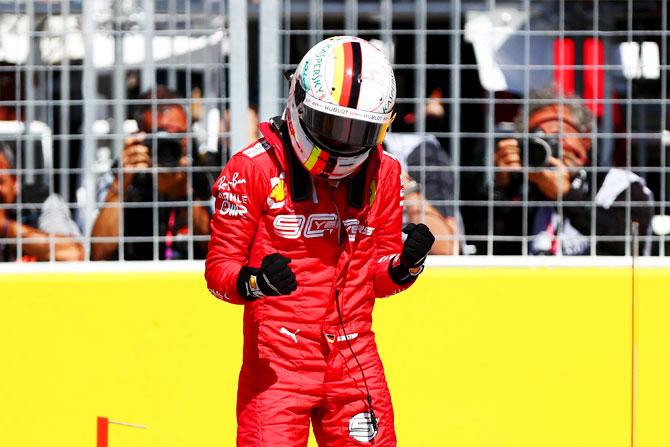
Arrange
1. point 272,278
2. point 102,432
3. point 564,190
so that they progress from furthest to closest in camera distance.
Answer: point 564,190 → point 102,432 → point 272,278

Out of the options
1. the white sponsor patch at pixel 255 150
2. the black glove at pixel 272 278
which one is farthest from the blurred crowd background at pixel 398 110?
the black glove at pixel 272 278

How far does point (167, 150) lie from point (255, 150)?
1.58 m

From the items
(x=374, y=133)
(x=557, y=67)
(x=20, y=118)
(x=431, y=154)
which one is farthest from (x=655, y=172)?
(x=20, y=118)

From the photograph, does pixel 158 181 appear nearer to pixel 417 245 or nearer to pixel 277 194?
pixel 277 194

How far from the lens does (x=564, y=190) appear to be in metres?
6.08

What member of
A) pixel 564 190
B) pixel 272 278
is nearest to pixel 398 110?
pixel 564 190

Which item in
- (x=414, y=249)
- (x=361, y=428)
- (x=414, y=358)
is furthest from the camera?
(x=414, y=358)

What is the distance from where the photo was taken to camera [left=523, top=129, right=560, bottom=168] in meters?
6.06

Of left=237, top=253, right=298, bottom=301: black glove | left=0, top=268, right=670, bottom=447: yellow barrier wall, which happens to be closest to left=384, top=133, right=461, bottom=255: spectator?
left=0, top=268, right=670, bottom=447: yellow barrier wall

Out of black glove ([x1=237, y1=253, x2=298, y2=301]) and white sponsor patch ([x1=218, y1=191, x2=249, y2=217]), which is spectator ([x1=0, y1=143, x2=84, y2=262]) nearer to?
white sponsor patch ([x1=218, y1=191, x2=249, y2=217])

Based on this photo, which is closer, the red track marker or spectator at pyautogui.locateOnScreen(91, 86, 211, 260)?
the red track marker

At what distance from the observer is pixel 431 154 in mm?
6039

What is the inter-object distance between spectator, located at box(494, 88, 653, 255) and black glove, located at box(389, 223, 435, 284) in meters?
1.64

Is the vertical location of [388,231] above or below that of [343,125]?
below
